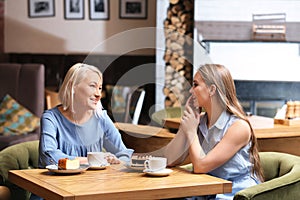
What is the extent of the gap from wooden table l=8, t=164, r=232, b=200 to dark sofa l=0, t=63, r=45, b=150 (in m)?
3.03

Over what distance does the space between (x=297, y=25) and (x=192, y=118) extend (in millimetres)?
3400

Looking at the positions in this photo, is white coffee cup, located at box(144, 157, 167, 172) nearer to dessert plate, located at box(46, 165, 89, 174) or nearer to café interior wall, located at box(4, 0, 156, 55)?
dessert plate, located at box(46, 165, 89, 174)

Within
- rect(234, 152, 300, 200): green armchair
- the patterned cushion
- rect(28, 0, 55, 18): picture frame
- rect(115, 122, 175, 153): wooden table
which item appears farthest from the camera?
Answer: rect(28, 0, 55, 18): picture frame

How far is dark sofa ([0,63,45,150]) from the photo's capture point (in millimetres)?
6152

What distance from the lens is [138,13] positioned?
757cm

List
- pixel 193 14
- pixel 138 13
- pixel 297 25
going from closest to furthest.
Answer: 1. pixel 297 25
2. pixel 193 14
3. pixel 138 13

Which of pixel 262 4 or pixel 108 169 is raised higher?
pixel 262 4

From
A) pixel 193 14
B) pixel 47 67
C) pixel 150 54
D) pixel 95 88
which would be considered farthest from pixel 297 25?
pixel 95 88

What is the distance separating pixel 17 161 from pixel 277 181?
1.39m

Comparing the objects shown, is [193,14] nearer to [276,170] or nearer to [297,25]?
[297,25]

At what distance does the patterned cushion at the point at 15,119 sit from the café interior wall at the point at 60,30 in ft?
5.11

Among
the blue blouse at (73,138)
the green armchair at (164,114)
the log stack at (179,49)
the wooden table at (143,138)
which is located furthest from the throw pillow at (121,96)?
the blue blouse at (73,138)

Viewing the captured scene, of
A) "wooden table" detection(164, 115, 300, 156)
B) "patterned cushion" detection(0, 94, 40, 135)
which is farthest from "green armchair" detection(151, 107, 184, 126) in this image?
"patterned cushion" detection(0, 94, 40, 135)

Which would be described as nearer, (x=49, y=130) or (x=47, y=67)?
(x=49, y=130)
